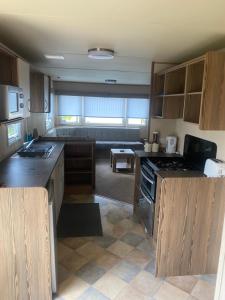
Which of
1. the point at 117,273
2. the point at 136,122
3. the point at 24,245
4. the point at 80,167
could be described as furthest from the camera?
the point at 136,122

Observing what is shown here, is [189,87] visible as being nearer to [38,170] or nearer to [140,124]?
[38,170]

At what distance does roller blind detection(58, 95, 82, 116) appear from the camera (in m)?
7.50

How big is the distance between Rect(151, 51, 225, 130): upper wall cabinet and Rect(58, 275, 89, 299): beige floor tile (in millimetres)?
1809

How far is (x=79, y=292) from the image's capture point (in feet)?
6.73

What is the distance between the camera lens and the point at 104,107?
25.1 ft

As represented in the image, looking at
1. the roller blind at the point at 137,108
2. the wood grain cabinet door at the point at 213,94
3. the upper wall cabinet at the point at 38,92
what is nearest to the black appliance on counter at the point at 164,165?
the wood grain cabinet door at the point at 213,94

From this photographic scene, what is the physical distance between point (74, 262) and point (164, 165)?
4.80 feet

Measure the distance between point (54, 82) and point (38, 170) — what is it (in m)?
5.22

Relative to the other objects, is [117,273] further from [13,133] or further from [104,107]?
[104,107]

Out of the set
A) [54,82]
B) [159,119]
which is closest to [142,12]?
[159,119]

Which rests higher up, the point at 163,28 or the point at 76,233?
the point at 163,28

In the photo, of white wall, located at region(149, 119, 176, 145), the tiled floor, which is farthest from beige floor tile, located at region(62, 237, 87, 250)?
white wall, located at region(149, 119, 176, 145)

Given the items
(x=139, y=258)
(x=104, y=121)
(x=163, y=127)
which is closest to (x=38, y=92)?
(x=163, y=127)

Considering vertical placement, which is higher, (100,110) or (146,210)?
(100,110)
